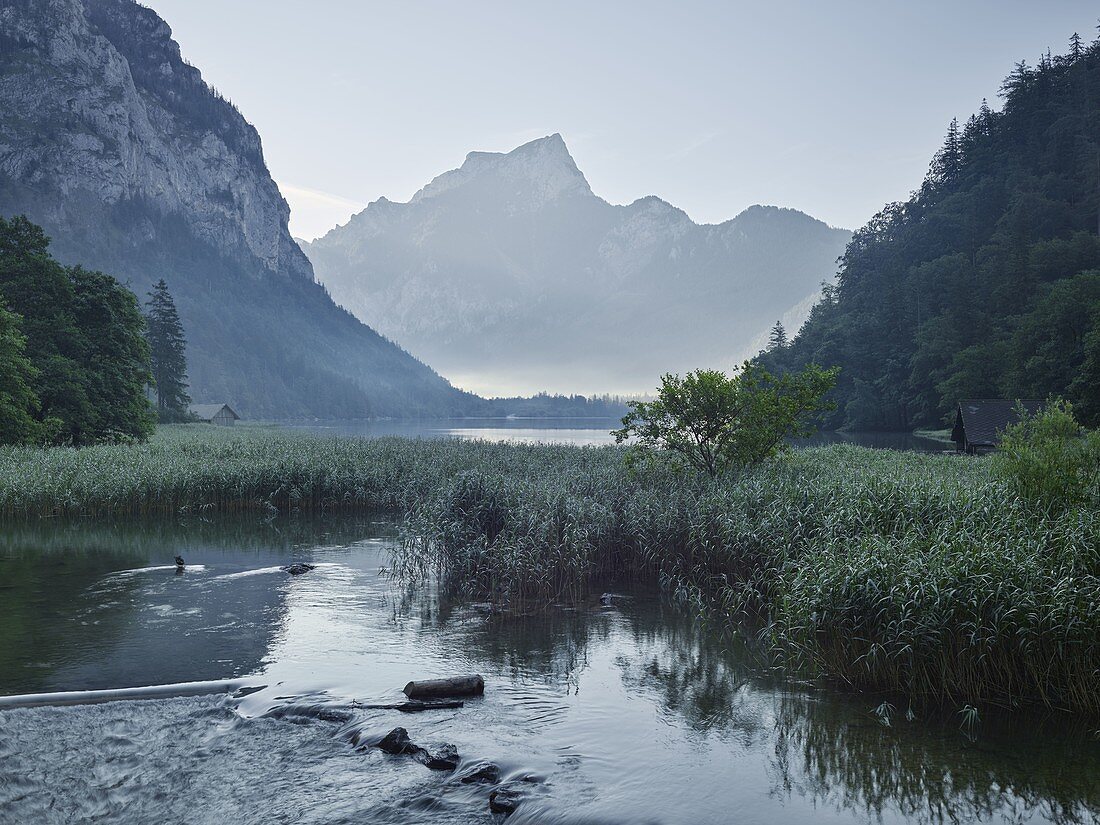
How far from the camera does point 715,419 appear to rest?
961 inches

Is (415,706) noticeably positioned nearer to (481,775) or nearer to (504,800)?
(481,775)

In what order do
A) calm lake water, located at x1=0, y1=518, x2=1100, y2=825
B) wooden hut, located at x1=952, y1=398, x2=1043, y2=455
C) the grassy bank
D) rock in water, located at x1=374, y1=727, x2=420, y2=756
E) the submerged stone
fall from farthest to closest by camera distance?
wooden hut, located at x1=952, y1=398, x2=1043, y2=455
the grassy bank
rock in water, located at x1=374, y1=727, x2=420, y2=756
calm lake water, located at x1=0, y1=518, x2=1100, y2=825
the submerged stone

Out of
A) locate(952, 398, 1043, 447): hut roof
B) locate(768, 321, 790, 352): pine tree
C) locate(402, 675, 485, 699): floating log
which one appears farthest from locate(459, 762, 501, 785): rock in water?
locate(768, 321, 790, 352): pine tree

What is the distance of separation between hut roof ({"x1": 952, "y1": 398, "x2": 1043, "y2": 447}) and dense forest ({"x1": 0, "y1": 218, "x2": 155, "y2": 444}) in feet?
180

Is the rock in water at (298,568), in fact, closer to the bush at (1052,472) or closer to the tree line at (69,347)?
the bush at (1052,472)

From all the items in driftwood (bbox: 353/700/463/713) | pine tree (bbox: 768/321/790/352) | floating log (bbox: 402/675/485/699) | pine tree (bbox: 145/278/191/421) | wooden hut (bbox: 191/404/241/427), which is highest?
pine tree (bbox: 768/321/790/352)

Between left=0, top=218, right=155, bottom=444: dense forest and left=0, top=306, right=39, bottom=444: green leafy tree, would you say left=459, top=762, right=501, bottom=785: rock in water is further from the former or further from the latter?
left=0, top=218, right=155, bottom=444: dense forest

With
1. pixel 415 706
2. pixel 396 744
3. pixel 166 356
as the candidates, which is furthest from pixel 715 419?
pixel 166 356

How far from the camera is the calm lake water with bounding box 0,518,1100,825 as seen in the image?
7324 mm

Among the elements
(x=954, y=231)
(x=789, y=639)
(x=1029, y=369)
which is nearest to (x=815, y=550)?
(x=789, y=639)

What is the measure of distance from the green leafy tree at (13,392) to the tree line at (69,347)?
64 mm

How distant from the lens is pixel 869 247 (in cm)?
11150

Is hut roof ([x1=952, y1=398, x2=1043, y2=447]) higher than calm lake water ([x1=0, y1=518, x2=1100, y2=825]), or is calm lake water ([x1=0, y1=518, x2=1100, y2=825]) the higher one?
hut roof ([x1=952, y1=398, x2=1043, y2=447])

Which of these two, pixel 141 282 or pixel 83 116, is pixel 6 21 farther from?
pixel 141 282
